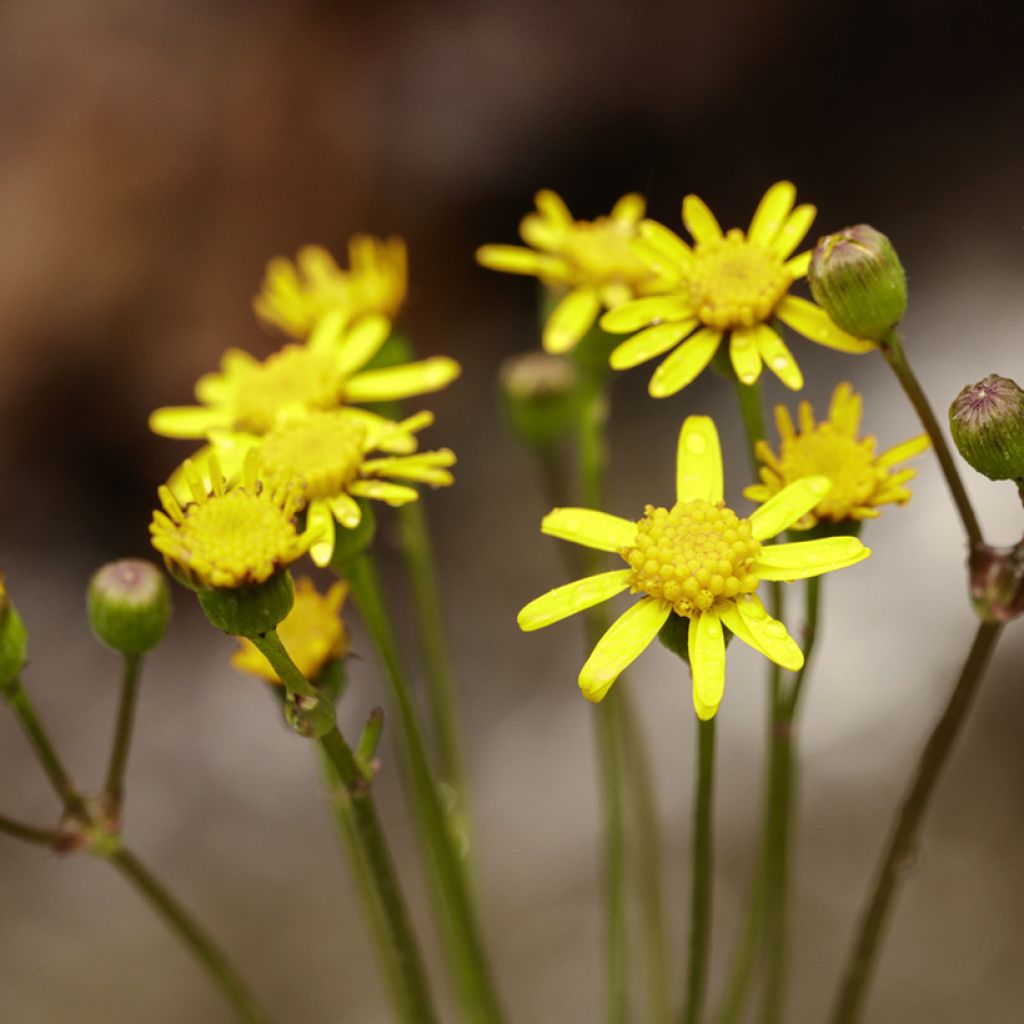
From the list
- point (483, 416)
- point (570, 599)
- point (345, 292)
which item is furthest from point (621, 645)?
point (483, 416)

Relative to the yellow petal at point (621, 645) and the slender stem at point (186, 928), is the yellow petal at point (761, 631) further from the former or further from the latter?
the slender stem at point (186, 928)

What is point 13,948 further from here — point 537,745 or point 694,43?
point 694,43

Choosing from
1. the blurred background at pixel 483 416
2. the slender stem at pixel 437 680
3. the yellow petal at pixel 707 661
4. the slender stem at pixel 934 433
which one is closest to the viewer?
the yellow petal at pixel 707 661

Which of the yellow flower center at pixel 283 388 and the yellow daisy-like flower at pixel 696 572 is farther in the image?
the yellow flower center at pixel 283 388

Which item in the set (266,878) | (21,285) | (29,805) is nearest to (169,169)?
(21,285)

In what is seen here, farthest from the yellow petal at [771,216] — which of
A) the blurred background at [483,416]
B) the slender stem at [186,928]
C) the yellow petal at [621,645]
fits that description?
the blurred background at [483,416]

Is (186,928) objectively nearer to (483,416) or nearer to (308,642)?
(308,642)
